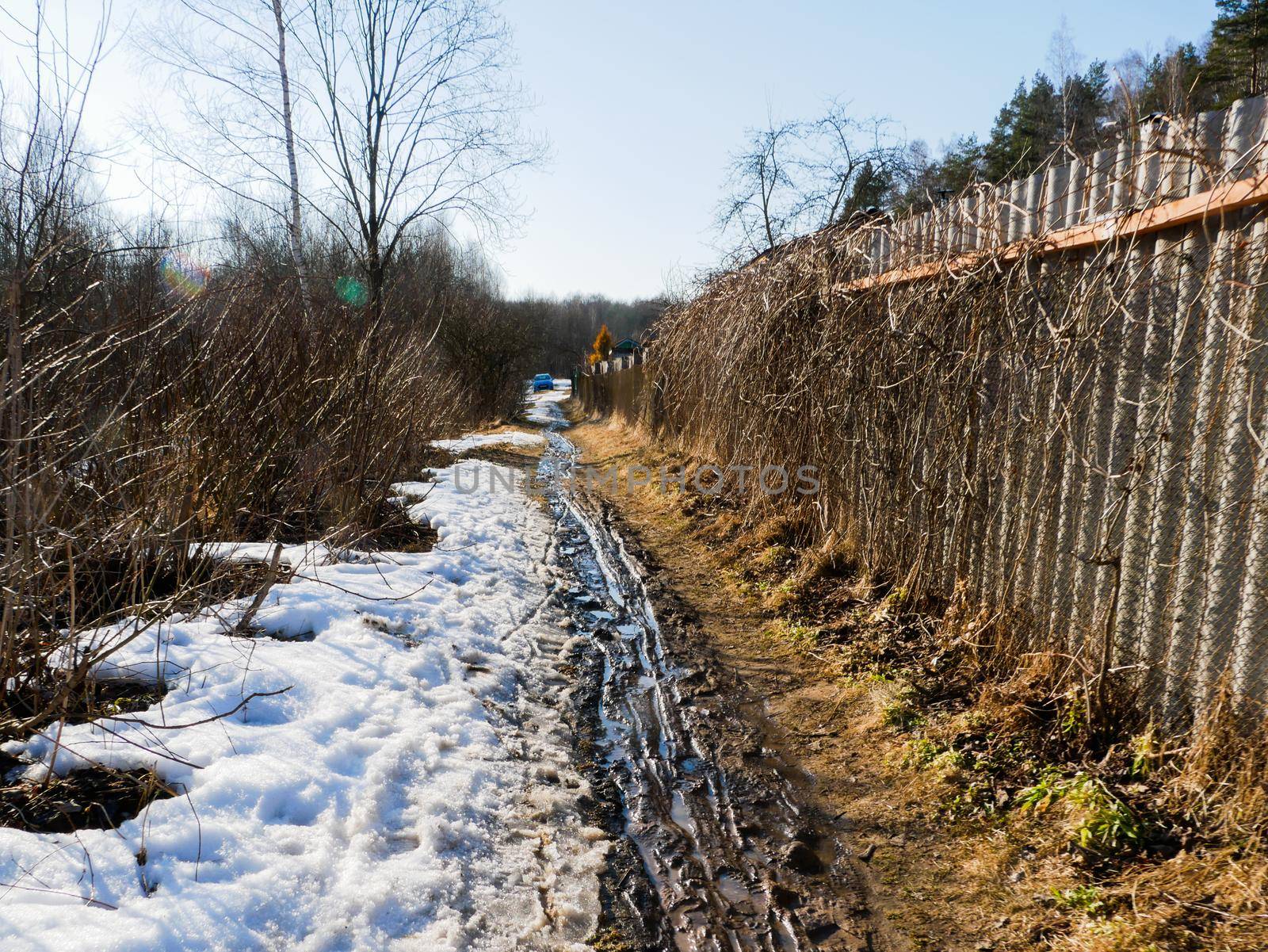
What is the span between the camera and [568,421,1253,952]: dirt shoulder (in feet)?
8.08

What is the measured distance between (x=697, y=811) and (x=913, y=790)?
0.99m

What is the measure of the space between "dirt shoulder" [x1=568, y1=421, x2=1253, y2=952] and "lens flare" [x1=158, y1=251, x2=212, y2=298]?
4.41 m

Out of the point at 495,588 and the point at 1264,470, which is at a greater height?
the point at 1264,470

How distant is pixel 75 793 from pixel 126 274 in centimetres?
404

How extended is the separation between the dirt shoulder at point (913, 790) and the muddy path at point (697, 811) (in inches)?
5.0

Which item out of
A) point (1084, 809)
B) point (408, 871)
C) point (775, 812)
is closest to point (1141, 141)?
point (1084, 809)

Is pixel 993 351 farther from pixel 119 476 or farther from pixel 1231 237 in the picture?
pixel 119 476

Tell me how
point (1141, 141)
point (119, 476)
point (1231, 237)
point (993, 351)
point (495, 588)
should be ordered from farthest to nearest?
point (495, 588) → point (993, 351) → point (119, 476) → point (1141, 141) → point (1231, 237)

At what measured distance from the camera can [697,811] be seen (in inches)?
127

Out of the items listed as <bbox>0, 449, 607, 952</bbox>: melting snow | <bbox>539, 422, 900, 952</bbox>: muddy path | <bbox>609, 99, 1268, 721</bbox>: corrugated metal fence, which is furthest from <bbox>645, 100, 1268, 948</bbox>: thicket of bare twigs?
<bbox>0, 449, 607, 952</bbox>: melting snow

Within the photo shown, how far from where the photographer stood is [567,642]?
5090 mm

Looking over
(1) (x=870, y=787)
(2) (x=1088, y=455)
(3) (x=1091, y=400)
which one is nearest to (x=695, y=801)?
(1) (x=870, y=787)

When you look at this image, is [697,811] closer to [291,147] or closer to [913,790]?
[913,790]

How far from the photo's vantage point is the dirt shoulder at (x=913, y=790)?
2.46 metres
